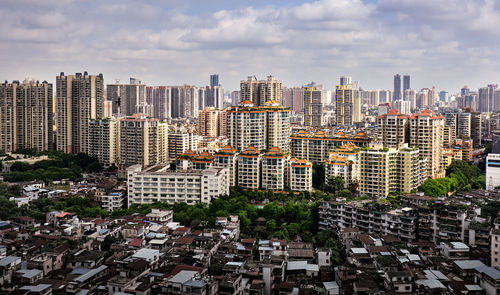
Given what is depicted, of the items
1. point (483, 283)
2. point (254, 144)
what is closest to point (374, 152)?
point (254, 144)

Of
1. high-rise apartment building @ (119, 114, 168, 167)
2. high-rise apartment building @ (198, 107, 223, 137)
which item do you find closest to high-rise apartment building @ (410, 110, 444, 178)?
high-rise apartment building @ (119, 114, 168, 167)

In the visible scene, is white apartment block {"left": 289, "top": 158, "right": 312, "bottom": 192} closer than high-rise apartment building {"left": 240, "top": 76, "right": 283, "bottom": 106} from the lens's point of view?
Yes

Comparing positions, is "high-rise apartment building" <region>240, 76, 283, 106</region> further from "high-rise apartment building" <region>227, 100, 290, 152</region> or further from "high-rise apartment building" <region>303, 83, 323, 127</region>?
"high-rise apartment building" <region>303, 83, 323, 127</region>

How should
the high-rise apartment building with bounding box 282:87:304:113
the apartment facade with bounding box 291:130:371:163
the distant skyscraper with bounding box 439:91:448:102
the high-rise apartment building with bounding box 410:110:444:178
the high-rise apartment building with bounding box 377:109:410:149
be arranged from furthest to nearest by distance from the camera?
the distant skyscraper with bounding box 439:91:448:102 < the high-rise apartment building with bounding box 282:87:304:113 < the apartment facade with bounding box 291:130:371:163 < the high-rise apartment building with bounding box 377:109:410:149 < the high-rise apartment building with bounding box 410:110:444:178

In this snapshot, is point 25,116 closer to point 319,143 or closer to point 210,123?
point 210,123

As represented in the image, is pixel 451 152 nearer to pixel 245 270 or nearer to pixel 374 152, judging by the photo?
pixel 374 152

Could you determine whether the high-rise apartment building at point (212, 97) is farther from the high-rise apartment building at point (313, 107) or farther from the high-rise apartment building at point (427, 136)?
the high-rise apartment building at point (427, 136)
